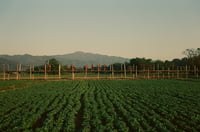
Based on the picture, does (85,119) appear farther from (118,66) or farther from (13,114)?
(118,66)

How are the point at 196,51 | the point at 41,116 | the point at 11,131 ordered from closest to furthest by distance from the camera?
the point at 11,131
the point at 41,116
the point at 196,51

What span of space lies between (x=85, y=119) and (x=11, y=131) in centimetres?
378

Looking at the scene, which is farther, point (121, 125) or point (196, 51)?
point (196, 51)

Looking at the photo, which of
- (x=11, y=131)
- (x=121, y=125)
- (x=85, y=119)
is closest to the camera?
(x=11, y=131)

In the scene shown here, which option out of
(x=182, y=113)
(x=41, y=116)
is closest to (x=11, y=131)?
(x=41, y=116)

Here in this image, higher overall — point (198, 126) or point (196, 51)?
point (196, 51)

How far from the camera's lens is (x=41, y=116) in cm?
1115

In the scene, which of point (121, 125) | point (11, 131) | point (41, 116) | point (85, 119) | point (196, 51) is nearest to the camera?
point (11, 131)

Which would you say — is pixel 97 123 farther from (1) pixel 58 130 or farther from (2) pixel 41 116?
(2) pixel 41 116

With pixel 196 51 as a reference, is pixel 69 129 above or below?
below

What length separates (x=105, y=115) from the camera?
35.7 feet

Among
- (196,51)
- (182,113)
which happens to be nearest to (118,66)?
(196,51)

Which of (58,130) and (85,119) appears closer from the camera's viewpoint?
(58,130)

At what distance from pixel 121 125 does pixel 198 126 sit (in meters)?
3.74
